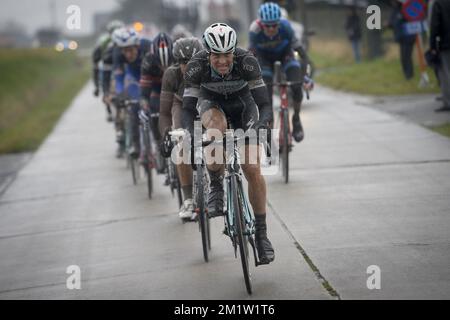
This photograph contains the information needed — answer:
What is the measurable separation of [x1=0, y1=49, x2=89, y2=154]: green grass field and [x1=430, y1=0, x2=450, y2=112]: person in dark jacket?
8.84 meters

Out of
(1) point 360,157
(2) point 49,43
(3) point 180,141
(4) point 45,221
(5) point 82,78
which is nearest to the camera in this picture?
(3) point 180,141

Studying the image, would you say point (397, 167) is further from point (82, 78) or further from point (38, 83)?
point (82, 78)

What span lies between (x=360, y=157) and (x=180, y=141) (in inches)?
186

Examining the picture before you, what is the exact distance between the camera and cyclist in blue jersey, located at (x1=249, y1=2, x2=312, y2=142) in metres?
12.3

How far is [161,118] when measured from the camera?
9539 millimetres

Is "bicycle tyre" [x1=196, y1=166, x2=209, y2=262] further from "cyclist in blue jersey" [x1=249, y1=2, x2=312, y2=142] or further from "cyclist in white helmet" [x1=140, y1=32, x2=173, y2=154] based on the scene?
"cyclist in blue jersey" [x1=249, y1=2, x2=312, y2=142]

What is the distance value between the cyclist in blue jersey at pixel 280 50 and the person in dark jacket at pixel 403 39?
816cm

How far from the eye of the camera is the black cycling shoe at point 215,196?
25.1ft

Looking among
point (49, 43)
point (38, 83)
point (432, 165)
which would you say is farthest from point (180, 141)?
point (49, 43)

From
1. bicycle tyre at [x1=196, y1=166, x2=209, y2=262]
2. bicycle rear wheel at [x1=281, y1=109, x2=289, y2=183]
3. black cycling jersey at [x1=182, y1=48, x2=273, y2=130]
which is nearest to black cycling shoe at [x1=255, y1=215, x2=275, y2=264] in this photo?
bicycle tyre at [x1=196, y1=166, x2=209, y2=262]

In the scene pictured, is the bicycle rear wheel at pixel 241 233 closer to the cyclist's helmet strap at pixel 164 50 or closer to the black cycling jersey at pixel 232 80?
the black cycling jersey at pixel 232 80

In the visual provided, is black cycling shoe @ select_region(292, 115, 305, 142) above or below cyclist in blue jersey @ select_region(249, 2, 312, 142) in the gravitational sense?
below

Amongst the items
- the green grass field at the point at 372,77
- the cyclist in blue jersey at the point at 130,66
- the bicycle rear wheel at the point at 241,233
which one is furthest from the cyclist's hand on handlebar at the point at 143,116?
the green grass field at the point at 372,77

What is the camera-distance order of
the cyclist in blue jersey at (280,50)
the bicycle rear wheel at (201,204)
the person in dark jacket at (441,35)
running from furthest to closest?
the person in dark jacket at (441,35), the cyclist in blue jersey at (280,50), the bicycle rear wheel at (201,204)
